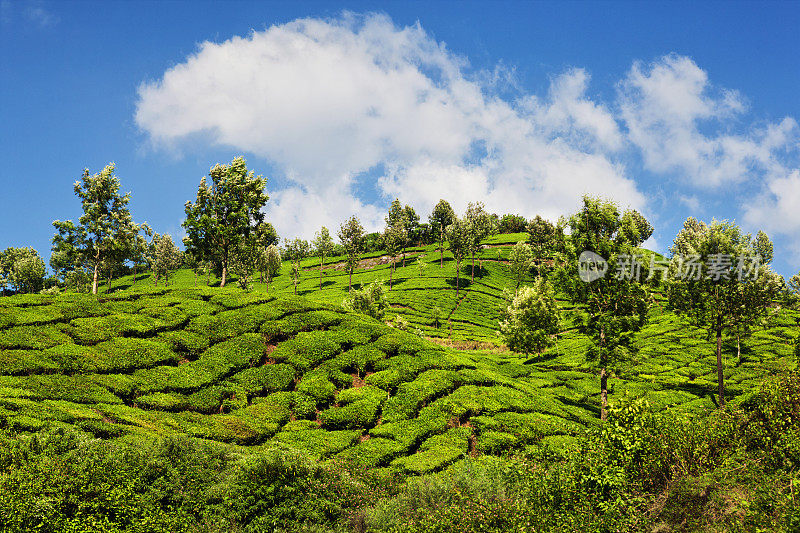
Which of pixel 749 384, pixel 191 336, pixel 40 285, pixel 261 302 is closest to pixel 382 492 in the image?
pixel 191 336

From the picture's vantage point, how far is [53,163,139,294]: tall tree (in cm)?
6003

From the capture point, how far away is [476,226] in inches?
5325

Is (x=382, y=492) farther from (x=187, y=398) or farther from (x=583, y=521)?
(x=187, y=398)

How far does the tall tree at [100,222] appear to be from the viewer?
60.0 metres

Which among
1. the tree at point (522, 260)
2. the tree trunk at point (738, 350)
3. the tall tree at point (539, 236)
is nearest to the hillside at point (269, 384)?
the tree trunk at point (738, 350)

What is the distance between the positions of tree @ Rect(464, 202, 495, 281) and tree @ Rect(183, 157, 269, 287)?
74.9 meters


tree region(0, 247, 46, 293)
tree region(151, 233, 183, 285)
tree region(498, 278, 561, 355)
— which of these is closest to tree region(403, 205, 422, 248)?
tree region(151, 233, 183, 285)

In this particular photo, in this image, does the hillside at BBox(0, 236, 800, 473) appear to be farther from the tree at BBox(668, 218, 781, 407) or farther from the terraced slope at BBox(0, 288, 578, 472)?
the tree at BBox(668, 218, 781, 407)

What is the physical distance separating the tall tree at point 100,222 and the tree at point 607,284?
56343 mm

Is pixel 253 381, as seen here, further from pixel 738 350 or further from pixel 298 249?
pixel 298 249

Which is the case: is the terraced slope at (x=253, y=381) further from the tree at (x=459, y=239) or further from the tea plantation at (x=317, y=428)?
the tree at (x=459, y=239)

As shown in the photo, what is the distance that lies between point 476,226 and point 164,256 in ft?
321

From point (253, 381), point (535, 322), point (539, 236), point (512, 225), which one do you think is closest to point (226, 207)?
point (253, 381)

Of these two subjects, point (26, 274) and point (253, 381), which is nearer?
point (253, 381)
